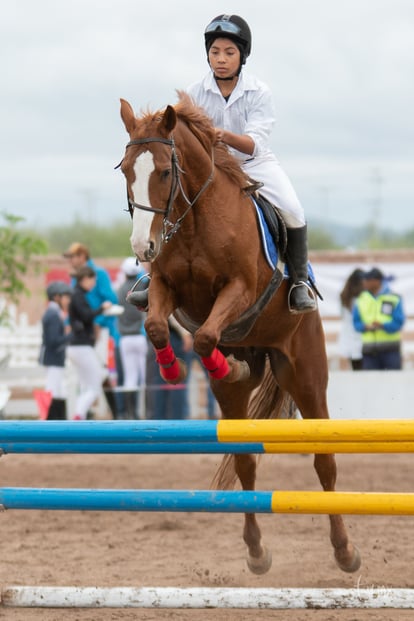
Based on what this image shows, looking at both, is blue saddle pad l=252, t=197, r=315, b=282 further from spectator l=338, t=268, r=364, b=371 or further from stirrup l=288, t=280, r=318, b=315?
spectator l=338, t=268, r=364, b=371

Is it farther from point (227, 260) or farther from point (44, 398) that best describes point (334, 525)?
point (44, 398)

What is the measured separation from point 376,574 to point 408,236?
54608 millimetres

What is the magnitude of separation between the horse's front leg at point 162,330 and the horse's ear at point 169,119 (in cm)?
78

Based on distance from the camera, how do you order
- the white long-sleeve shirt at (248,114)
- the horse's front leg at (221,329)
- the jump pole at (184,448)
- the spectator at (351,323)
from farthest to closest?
1. the spectator at (351,323)
2. the white long-sleeve shirt at (248,114)
3. the horse's front leg at (221,329)
4. the jump pole at (184,448)

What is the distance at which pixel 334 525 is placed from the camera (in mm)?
6316

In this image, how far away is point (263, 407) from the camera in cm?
680

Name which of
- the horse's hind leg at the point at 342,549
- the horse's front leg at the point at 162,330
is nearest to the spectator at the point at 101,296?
the horse's hind leg at the point at 342,549

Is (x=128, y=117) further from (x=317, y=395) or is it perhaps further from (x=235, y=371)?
(x=317, y=395)

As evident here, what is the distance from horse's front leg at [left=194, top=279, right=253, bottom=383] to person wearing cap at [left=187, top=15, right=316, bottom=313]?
22.9 inches

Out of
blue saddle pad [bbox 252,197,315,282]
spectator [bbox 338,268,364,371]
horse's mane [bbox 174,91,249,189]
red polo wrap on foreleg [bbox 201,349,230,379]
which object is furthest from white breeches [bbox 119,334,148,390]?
red polo wrap on foreleg [bbox 201,349,230,379]

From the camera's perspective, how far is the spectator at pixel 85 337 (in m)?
12.0

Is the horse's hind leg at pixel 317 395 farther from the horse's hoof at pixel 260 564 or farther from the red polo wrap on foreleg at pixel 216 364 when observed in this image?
the red polo wrap on foreleg at pixel 216 364

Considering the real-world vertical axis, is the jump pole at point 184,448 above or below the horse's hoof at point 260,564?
above

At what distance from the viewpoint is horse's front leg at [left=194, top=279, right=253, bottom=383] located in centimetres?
507
